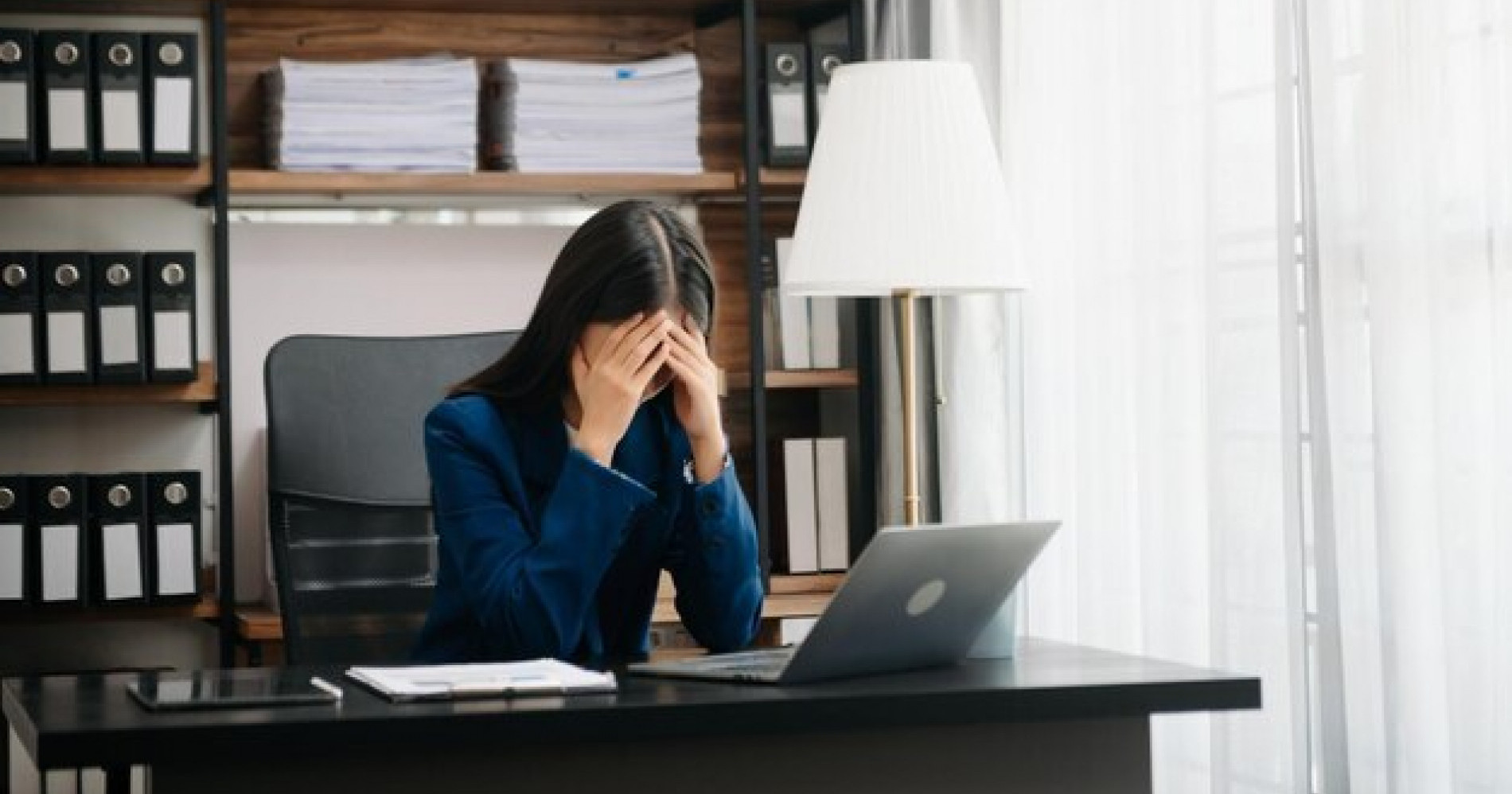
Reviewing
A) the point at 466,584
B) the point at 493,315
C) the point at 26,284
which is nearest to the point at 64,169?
the point at 26,284

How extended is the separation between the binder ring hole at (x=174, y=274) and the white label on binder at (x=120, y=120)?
20 cm

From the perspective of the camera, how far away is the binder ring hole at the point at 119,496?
3.32 m

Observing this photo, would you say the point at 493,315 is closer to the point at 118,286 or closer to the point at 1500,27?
the point at 118,286

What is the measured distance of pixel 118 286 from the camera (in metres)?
3.32

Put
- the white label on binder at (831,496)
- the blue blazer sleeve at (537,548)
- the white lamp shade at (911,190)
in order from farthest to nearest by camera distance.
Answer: the white label on binder at (831,496), the white lamp shade at (911,190), the blue blazer sleeve at (537,548)

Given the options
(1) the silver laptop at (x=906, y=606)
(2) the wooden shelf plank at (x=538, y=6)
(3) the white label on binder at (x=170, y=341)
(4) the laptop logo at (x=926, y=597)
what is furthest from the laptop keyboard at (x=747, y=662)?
(2) the wooden shelf plank at (x=538, y=6)

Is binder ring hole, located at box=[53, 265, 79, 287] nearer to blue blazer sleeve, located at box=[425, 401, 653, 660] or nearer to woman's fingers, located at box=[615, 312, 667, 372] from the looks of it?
blue blazer sleeve, located at box=[425, 401, 653, 660]

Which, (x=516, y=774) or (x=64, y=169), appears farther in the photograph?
(x=64, y=169)

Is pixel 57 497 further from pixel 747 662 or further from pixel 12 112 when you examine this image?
pixel 747 662

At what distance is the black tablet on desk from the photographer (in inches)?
61.9

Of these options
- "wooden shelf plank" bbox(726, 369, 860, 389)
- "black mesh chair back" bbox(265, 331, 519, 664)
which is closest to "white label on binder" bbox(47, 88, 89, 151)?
"black mesh chair back" bbox(265, 331, 519, 664)

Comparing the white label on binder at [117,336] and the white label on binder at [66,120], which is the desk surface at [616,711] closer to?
the white label on binder at [117,336]

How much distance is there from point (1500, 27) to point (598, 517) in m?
1.07

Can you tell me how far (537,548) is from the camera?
6.78ft
